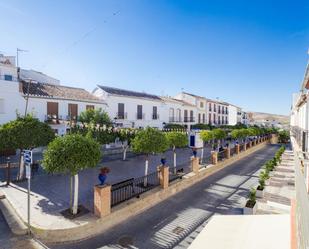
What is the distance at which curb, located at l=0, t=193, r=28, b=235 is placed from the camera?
21.2 feet

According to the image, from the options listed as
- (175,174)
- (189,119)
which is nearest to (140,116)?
(189,119)

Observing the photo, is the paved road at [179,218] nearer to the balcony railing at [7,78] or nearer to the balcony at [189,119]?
the balcony railing at [7,78]

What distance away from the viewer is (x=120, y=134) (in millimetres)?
16172

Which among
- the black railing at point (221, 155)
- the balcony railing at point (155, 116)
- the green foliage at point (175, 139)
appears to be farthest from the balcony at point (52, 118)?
the black railing at point (221, 155)

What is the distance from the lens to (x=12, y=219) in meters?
7.07

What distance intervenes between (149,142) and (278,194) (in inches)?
274

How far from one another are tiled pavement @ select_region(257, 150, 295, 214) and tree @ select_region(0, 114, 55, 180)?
10.5 meters

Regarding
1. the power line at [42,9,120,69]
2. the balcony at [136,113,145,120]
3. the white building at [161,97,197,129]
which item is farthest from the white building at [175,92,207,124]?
the power line at [42,9,120,69]

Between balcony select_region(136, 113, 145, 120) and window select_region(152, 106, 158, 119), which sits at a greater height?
window select_region(152, 106, 158, 119)

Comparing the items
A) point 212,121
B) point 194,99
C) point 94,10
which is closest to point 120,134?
point 94,10

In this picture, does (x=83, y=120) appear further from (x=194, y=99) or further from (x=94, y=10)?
(x=194, y=99)

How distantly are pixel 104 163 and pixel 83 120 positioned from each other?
240 inches

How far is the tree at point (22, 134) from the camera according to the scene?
9812 mm

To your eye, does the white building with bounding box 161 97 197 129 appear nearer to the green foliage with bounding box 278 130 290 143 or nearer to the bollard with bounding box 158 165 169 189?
the green foliage with bounding box 278 130 290 143
